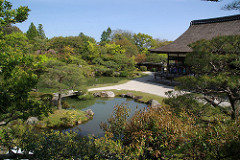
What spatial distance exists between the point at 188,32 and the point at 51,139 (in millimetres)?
13914

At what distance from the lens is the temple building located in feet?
38.9

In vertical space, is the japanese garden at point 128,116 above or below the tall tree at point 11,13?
below

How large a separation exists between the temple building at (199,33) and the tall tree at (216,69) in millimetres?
7421

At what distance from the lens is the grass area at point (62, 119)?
6.07 m

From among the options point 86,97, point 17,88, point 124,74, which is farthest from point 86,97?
point 124,74

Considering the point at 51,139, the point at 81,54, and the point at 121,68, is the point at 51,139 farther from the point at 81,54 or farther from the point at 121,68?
the point at 81,54

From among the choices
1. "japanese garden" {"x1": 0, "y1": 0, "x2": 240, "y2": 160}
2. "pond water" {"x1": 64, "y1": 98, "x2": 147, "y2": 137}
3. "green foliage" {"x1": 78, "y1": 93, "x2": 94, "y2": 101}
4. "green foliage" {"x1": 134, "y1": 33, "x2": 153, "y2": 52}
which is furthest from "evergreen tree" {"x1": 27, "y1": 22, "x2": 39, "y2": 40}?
"pond water" {"x1": 64, "y1": 98, "x2": 147, "y2": 137}

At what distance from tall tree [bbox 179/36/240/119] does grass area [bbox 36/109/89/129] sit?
402cm

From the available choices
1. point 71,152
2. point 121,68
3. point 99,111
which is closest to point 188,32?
point 121,68

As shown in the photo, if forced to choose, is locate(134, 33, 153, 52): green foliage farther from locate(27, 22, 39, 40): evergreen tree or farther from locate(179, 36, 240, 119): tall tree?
locate(179, 36, 240, 119): tall tree

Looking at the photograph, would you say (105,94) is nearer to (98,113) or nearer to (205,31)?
(98,113)

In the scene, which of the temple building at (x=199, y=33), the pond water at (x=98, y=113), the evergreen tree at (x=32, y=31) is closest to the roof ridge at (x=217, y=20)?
the temple building at (x=199, y=33)

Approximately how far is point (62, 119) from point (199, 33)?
1159cm

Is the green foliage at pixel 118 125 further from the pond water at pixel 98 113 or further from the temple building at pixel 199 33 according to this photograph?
the temple building at pixel 199 33
